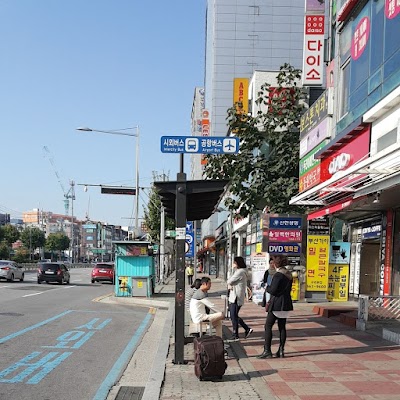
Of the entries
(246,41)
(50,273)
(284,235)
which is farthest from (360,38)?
(246,41)

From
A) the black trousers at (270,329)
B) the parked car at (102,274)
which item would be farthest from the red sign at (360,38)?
the parked car at (102,274)

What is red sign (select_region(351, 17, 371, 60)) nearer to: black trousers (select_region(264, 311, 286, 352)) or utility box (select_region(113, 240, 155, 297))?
black trousers (select_region(264, 311, 286, 352))

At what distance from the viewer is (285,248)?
18656 millimetres

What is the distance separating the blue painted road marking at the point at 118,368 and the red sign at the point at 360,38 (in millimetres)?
9040

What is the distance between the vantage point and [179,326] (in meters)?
8.18

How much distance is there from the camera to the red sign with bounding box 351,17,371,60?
1314 cm

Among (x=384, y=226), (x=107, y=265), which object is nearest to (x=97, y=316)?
(x=384, y=226)

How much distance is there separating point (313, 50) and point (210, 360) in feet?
45.6

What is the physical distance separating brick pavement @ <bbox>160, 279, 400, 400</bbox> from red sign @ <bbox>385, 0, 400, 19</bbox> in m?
6.79

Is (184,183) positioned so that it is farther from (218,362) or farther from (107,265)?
(107,265)

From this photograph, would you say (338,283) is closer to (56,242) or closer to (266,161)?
(266,161)

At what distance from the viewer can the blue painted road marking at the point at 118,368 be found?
6.75 m

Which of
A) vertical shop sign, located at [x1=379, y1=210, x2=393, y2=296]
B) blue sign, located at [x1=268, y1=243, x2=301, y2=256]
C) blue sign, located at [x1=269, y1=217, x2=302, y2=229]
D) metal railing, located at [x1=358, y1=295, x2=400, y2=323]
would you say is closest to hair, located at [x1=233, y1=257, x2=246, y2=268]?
metal railing, located at [x1=358, y1=295, x2=400, y2=323]

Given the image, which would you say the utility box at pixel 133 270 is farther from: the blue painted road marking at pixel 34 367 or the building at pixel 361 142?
the blue painted road marking at pixel 34 367
